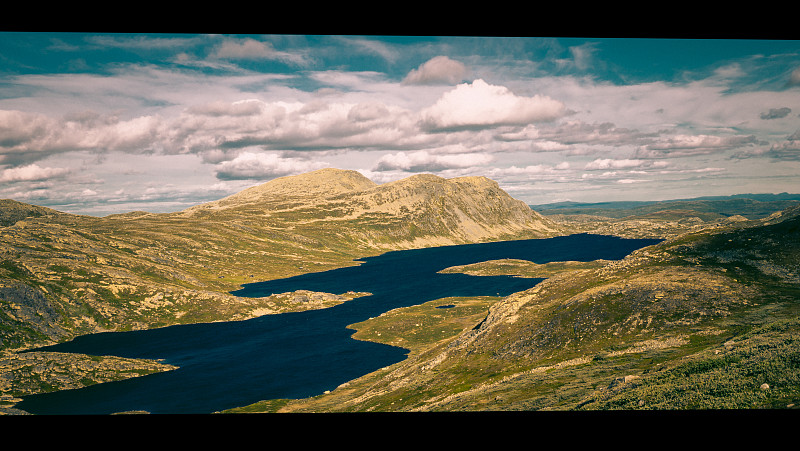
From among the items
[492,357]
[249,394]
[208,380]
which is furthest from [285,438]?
[208,380]

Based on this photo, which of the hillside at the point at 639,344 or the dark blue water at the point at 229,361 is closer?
the hillside at the point at 639,344

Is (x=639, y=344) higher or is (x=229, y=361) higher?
(x=639, y=344)

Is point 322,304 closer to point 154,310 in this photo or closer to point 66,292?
point 154,310

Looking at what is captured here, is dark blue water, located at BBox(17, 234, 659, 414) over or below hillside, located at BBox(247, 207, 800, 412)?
below

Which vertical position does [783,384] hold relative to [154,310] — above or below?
above

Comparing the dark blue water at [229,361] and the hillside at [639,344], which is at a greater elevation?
the hillside at [639,344]

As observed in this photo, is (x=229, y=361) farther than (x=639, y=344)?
Yes

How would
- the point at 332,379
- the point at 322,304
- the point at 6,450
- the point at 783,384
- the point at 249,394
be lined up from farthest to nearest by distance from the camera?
the point at 322,304
the point at 332,379
the point at 249,394
the point at 783,384
the point at 6,450

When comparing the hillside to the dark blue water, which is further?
the dark blue water
